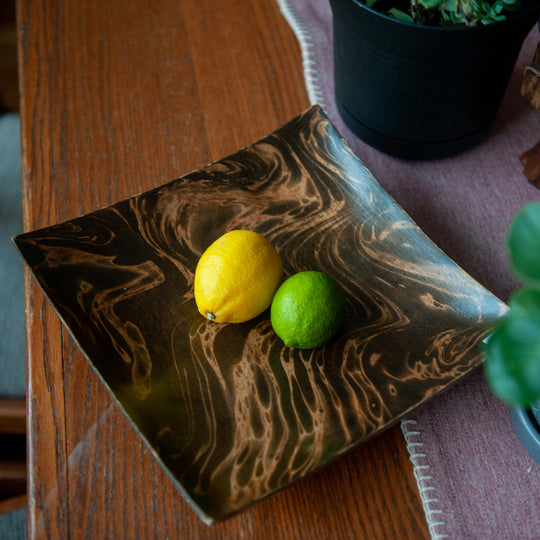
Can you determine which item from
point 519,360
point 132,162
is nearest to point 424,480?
point 519,360

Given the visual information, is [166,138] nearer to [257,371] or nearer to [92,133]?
[92,133]

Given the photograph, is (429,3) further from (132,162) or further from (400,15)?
(132,162)

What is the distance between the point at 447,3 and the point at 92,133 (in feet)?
1.80

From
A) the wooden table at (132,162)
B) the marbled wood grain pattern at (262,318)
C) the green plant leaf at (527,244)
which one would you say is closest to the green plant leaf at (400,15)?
the marbled wood grain pattern at (262,318)

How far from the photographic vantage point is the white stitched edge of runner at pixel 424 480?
1.67 feet

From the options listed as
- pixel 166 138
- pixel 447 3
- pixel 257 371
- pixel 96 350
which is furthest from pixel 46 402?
pixel 447 3

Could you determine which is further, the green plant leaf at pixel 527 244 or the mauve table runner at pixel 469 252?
the mauve table runner at pixel 469 252

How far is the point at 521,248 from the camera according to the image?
0.30 metres

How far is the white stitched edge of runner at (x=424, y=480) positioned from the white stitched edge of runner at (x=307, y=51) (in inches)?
21.4

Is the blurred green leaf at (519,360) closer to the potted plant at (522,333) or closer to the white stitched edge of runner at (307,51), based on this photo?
the potted plant at (522,333)

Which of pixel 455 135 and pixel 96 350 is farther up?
pixel 455 135

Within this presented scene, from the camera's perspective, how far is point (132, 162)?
2.63ft

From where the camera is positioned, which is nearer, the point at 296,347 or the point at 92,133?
the point at 296,347

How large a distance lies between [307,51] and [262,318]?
56 cm
